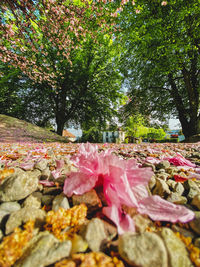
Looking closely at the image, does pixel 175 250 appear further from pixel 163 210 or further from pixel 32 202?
pixel 32 202

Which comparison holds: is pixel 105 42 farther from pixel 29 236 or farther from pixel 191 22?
pixel 29 236

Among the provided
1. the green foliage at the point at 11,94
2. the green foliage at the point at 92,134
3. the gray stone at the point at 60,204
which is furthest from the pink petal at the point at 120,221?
the green foliage at the point at 11,94

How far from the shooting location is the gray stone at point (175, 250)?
0.43m

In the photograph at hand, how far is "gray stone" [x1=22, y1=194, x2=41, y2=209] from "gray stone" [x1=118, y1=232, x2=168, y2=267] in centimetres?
48

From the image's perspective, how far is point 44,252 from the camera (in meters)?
0.45

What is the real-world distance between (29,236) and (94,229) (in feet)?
0.82

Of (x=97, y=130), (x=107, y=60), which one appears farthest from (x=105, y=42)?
(x=97, y=130)

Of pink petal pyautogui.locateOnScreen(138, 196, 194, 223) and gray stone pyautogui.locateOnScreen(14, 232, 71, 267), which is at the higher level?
pink petal pyautogui.locateOnScreen(138, 196, 194, 223)

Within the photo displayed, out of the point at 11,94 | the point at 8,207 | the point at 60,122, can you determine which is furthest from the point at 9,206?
the point at 11,94

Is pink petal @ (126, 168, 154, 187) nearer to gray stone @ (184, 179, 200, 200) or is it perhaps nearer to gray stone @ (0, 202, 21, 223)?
gray stone @ (184, 179, 200, 200)

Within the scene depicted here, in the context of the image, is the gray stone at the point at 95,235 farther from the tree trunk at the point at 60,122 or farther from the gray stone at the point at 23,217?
the tree trunk at the point at 60,122

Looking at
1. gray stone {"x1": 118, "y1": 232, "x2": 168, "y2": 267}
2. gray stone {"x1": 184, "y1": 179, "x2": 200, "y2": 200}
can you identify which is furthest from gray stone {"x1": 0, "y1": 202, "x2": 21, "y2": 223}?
gray stone {"x1": 184, "y1": 179, "x2": 200, "y2": 200}

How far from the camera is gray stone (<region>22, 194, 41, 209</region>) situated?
0.69 metres

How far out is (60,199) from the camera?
70cm
